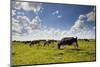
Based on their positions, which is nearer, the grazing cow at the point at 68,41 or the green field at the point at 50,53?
the green field at the point at 50,53

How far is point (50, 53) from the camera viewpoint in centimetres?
257

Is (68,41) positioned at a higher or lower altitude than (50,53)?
higher

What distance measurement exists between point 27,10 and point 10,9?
0.20 m

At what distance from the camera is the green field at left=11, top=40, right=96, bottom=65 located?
242 cm

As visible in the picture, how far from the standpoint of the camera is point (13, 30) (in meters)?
2.39

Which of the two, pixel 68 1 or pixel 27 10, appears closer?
pixel 27 10

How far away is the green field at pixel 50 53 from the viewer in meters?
2.42

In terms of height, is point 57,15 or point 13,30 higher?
point 57,15

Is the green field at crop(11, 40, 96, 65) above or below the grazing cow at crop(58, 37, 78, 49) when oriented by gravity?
below

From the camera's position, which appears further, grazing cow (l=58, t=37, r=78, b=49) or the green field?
grazing cow (l=58, t=37, r=78, b=49)

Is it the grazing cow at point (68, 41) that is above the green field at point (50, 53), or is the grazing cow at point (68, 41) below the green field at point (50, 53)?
above
